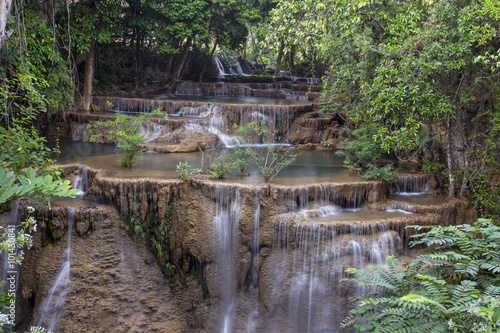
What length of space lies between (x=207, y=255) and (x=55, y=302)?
329cm

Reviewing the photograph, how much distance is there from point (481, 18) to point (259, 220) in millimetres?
6129

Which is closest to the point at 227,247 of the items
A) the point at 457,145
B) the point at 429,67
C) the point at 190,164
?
the point at 190,164

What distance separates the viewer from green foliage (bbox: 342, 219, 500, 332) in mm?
3143

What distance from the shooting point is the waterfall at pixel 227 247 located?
8.55 m

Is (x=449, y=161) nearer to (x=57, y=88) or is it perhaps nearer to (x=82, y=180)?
(x=82, y=180)

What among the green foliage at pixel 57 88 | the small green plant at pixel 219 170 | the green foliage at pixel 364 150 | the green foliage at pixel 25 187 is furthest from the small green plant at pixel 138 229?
the green foliage at pixel 57 88

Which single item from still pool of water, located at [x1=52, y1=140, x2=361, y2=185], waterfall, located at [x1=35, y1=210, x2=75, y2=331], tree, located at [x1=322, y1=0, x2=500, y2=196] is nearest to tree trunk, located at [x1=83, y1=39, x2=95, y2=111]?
still pool of water, located at [x1=52, y1=140, x2=361, y2=185]

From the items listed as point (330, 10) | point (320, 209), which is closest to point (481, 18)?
point (330, 10)

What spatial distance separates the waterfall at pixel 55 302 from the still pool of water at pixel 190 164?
250 centimetres

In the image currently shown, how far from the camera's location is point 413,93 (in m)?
8.36

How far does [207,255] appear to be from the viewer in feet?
28.2

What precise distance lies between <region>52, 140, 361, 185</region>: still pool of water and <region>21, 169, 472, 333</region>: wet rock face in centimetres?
81

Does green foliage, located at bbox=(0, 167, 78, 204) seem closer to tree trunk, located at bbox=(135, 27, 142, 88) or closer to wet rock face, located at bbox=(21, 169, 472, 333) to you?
wet rock face, located at bbox=(21, 169, 472, 333)

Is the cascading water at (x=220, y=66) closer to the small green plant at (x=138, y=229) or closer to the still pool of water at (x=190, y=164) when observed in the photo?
the still pool of water at (x=190, y=164)
